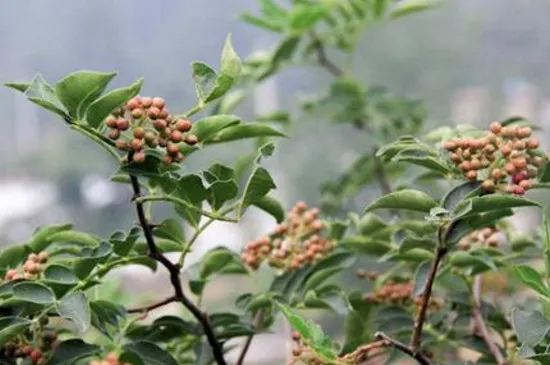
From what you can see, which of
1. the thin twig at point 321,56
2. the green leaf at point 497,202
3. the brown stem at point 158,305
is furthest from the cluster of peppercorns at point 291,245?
the thin twig at point 321,56

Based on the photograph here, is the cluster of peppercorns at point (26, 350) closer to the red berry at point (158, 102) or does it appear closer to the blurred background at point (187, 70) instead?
the red berry at point (158, 102)

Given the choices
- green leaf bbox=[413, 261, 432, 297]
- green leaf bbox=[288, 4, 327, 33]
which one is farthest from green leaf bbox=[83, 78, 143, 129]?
green leaf bbox=[288, 4, 327, 33]

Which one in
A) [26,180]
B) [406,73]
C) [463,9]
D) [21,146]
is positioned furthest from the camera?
[21,146]

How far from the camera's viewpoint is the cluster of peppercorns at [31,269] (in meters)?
0.56

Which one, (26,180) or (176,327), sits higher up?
(176,327)

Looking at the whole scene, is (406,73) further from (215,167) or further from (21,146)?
(215,167)

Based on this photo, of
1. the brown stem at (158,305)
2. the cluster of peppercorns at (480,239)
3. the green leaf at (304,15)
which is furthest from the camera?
the green leaf at (304,15)

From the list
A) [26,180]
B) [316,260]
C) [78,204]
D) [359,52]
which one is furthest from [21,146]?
[316,260]

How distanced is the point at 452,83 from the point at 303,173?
63 centimetres

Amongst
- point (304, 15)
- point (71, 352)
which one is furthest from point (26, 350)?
point (304, 15)

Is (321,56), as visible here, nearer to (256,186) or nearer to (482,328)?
(482,328)

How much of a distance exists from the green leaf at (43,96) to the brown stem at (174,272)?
0.04 metres

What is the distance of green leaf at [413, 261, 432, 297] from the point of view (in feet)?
1.95

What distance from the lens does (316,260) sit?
685 mm
